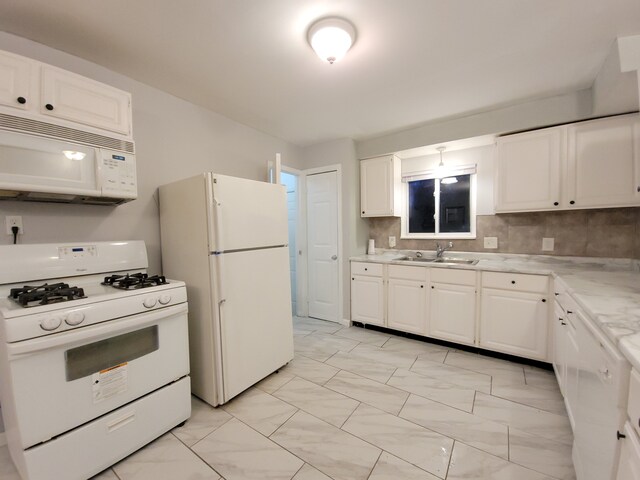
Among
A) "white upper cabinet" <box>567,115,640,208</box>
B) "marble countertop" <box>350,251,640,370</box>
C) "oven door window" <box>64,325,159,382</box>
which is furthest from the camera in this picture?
"white upper cabinet" <box>567,115,640,208</box>

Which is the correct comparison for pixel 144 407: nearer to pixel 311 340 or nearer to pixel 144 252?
pixel 144 252

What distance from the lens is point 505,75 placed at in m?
2.01

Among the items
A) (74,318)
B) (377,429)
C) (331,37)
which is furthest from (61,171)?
(377,429)

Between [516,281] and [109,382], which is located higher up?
[516,281]

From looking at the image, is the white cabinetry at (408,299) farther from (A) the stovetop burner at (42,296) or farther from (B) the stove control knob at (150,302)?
(A) the stovetop burner at (42,296)

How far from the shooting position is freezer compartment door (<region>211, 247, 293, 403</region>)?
184cm

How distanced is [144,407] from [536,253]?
3501 mm

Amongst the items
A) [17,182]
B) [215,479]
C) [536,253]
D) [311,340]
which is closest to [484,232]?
[536,253]

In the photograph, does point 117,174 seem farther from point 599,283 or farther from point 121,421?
point 599,283

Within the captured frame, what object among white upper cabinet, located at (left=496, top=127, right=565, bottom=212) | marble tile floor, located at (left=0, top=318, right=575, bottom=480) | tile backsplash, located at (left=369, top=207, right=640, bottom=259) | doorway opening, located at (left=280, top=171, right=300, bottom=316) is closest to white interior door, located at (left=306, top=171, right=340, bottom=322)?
doorway opening, located at (left=280, top=171, right=300, bottom=316)

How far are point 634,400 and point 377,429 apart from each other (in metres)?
1.26

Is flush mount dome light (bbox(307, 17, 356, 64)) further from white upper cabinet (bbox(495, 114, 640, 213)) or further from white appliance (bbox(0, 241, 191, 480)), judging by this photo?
white upper cabinet (bbox(495, 114, 640, 213))

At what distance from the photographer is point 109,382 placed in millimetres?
1367

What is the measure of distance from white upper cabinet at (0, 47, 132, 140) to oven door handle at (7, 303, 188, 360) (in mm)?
1127
